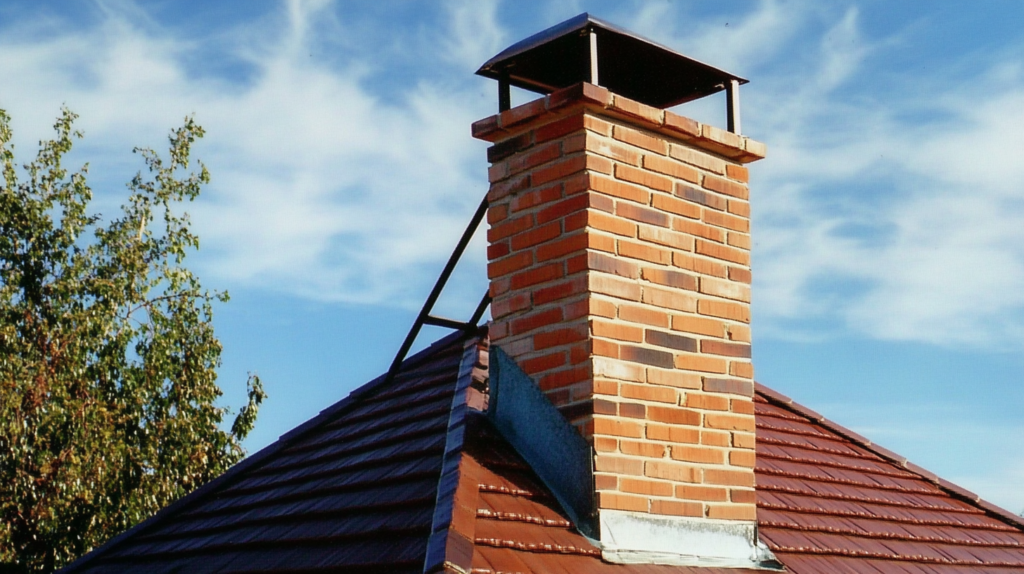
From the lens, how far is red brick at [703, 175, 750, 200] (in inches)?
202

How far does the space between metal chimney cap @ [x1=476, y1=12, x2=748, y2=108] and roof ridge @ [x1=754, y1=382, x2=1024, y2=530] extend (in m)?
2.94

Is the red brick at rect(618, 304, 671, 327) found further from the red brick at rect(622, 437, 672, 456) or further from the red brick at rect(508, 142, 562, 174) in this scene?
the red brick at rect(508, 142, 562, 174)

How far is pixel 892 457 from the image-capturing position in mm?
7855

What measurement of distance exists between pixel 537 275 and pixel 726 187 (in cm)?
110

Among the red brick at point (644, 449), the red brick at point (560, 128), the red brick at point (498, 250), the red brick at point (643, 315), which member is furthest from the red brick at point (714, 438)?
the red brick at point (560, 128)

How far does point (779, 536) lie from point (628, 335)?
4.70ft

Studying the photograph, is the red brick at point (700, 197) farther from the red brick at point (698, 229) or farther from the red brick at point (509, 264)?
the red brick at point (509, 264)

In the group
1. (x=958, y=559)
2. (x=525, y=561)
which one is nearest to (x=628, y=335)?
(x=525, y=561)

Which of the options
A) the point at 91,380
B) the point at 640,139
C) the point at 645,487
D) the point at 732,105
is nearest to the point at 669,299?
the point at 640,139

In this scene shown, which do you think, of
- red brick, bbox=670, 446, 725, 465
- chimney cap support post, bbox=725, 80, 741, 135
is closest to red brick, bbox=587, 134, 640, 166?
chimney cap support post, bbox=725, 80, 741, 135

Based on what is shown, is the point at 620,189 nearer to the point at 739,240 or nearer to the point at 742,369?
the point at 739,240

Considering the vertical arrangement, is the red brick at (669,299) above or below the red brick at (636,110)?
below

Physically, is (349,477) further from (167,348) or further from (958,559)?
(167,348)

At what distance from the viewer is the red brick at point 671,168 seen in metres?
4.89
